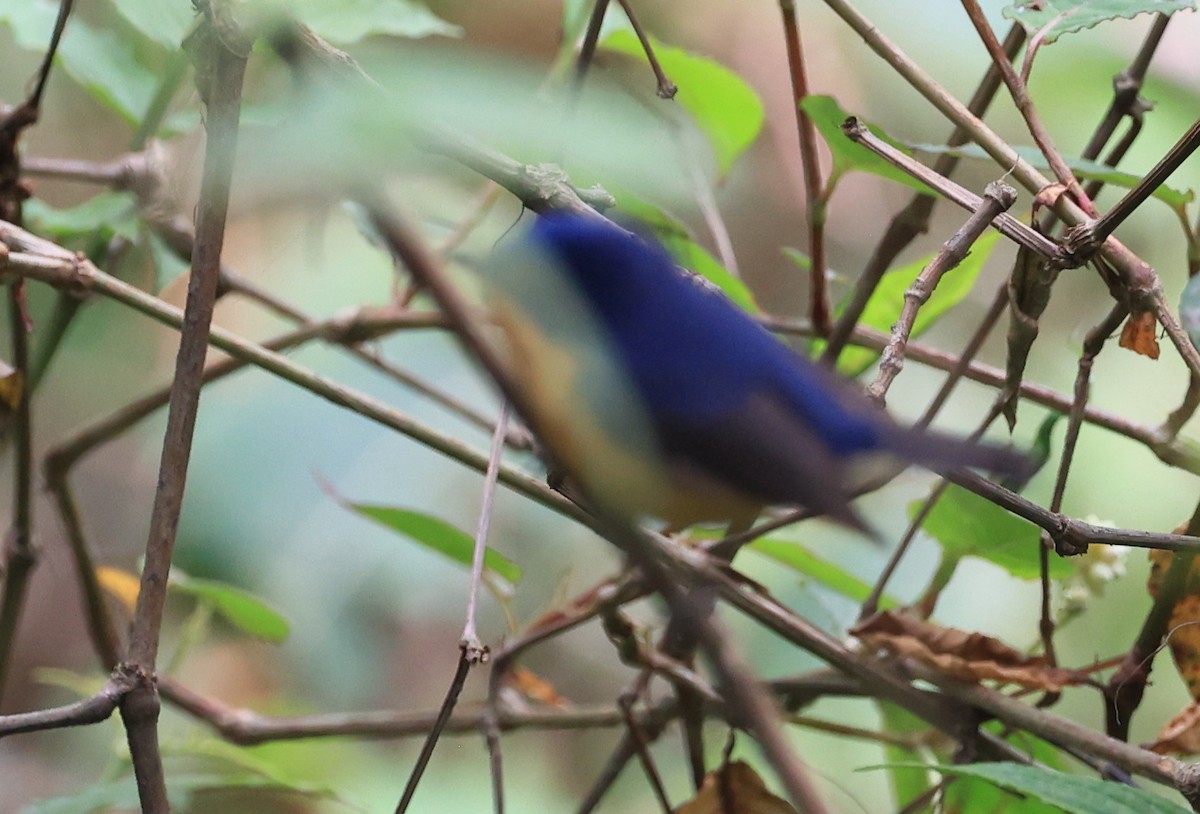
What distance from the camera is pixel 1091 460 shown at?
6.42 ft

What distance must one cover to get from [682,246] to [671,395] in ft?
1.53

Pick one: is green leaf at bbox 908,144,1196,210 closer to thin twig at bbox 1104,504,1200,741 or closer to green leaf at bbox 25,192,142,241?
thin twig at bbox 1104,504,1200,741

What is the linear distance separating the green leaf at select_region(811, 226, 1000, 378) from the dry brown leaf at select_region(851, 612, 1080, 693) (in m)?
0.23

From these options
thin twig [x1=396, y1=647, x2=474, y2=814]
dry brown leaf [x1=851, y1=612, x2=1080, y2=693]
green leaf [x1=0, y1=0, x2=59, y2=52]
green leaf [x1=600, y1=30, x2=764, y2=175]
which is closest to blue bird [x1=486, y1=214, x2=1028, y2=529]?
thin twig [x1=396, y1=647, x2=474, y2=814]

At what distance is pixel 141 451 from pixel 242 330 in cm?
57

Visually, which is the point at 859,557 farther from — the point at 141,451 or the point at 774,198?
the point at 141,451

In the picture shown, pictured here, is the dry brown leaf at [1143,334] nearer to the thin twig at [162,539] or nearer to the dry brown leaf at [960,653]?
the dry brown leaf at [960,653]

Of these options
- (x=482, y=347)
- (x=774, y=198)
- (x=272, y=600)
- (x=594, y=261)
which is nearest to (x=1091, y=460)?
(x=774, y=198)

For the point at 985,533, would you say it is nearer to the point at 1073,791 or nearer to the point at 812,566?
the point at 812,566

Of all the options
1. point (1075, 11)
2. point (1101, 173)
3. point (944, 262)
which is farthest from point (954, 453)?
point (1075, 11)

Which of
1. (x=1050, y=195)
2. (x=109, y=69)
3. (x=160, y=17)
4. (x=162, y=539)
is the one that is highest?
(x=109, y=69)

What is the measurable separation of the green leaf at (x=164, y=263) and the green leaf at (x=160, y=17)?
0.18 meters

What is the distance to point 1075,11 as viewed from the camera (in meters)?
0.75

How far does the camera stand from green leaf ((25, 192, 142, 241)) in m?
0.88
